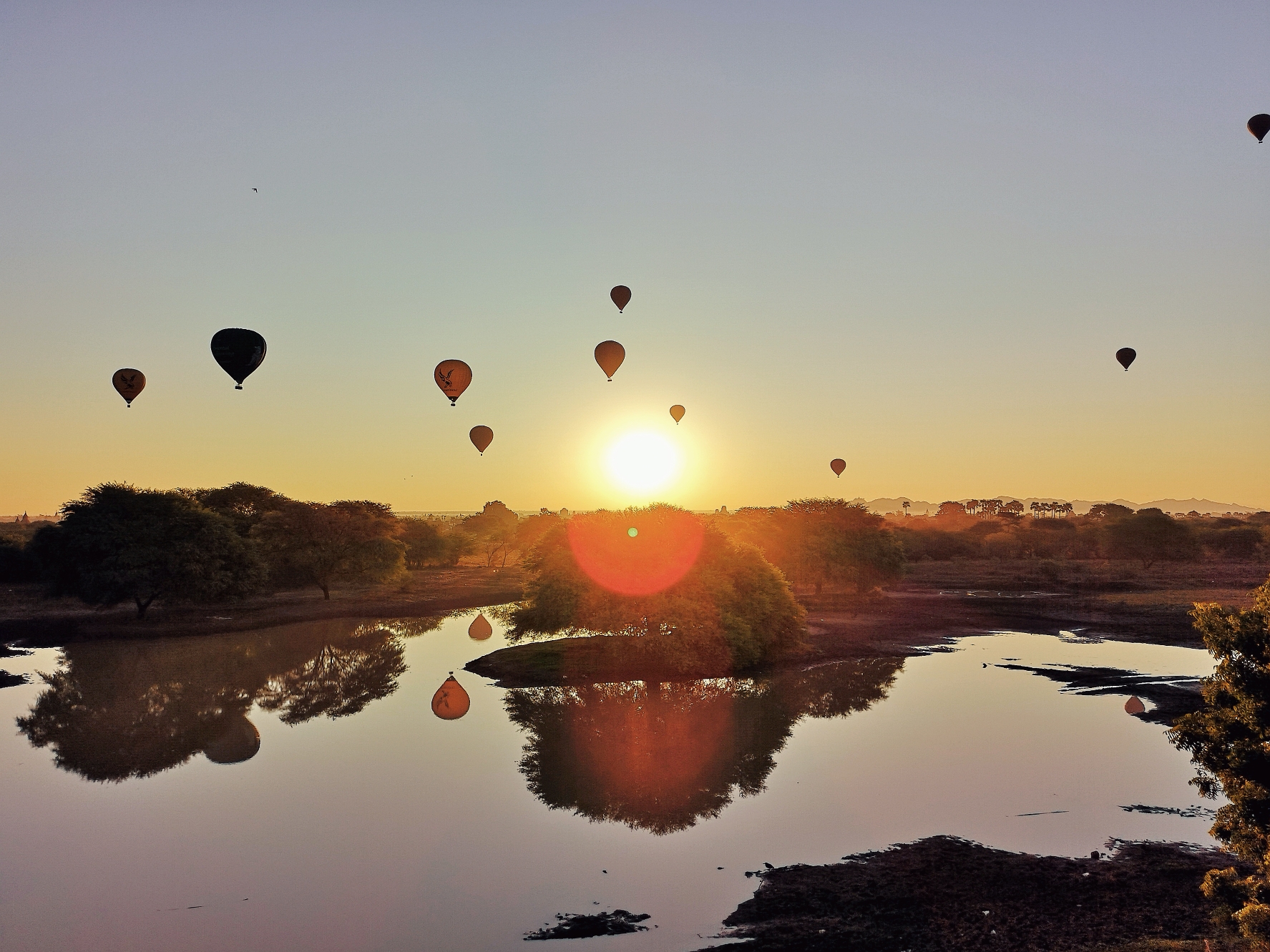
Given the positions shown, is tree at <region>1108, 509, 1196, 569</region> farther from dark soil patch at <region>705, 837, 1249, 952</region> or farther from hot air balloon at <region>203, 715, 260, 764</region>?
hot air balloon at <region>203, 715, 260, 764</region>

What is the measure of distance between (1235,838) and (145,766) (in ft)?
104

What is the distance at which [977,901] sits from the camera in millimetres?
18453

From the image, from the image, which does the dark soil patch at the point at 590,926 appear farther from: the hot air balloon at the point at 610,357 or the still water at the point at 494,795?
the hot air balloon at the point at 610,357

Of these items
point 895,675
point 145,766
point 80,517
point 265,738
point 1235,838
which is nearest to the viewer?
point 1235,838

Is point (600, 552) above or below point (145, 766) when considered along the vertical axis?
above

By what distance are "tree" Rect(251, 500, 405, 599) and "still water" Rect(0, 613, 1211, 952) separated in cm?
3525

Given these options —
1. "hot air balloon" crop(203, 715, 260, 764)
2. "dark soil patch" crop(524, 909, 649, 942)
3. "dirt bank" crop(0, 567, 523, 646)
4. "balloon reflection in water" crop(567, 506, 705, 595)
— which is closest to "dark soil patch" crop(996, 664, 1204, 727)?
"balloon reflection in water" crop(567, 506, 705, 595)

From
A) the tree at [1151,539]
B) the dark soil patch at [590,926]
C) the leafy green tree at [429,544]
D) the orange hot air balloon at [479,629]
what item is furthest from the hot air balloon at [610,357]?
the tree at [1151,539]

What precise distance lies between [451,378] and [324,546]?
118ft

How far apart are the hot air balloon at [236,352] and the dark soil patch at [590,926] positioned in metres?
38.1

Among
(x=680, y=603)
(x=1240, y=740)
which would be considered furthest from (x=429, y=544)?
(x=1240, y=740)

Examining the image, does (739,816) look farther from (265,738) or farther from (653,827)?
(265,738)

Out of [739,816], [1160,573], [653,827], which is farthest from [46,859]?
[1160,573]

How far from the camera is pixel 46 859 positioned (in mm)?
21000
